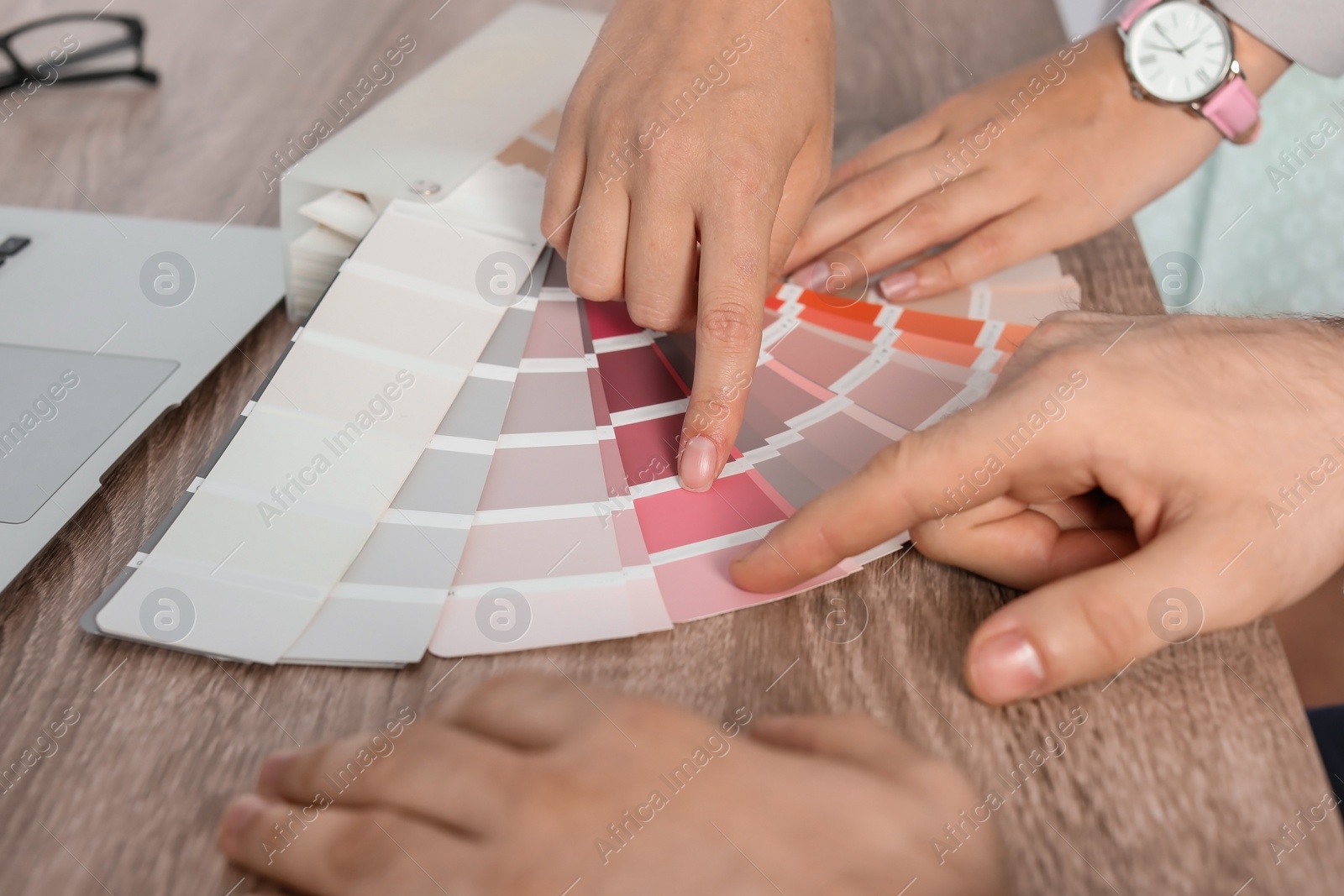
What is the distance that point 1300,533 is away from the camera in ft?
1.57

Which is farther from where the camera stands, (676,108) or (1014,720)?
(676,108)

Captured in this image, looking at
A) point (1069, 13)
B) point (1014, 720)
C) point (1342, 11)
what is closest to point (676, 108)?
point (1014, 720)

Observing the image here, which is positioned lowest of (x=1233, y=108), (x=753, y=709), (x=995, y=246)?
(x=753, y=709)

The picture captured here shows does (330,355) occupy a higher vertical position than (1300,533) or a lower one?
Answer: lower

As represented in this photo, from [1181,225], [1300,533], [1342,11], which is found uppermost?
[1342,11]

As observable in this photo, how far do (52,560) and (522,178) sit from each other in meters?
0.44

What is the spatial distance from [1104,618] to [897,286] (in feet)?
1.21

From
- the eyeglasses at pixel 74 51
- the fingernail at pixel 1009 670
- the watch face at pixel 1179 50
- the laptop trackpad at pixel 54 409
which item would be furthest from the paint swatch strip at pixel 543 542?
the eyeglasses at pixel 74 51

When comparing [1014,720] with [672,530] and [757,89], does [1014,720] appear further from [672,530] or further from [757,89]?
[757,89]

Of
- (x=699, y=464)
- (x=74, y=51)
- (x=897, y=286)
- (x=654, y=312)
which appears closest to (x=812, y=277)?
(x=897, y=286)

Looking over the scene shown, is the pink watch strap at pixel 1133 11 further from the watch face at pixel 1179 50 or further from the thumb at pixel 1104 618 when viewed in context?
the thumb at pixel 1104 618

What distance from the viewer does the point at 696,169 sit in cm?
62

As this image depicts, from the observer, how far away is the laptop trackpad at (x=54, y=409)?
56 cm

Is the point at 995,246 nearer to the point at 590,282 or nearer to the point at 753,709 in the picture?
the point at 590,282
